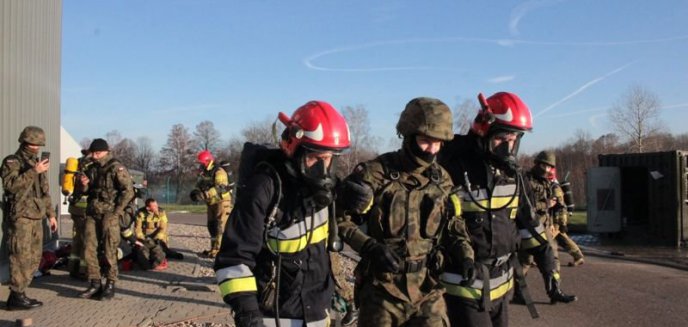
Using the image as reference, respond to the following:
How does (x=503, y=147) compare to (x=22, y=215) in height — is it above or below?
above

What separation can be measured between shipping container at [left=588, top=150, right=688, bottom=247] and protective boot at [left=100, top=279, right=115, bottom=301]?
48.4ft

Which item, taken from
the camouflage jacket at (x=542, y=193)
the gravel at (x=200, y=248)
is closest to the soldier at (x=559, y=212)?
the camouflage jacket at (x=542, y=193)

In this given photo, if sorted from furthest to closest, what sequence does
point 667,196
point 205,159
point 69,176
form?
point 667,196 < point 205,159 < point 69,176

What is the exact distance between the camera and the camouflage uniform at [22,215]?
7066mm

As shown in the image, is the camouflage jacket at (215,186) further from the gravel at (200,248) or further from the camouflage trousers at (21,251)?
the camouflage trousers at (21,251)

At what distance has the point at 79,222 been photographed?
8977mm

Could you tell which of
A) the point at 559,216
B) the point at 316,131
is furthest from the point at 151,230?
the point at 316,131

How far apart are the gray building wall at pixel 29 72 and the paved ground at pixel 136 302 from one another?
118 centimetres

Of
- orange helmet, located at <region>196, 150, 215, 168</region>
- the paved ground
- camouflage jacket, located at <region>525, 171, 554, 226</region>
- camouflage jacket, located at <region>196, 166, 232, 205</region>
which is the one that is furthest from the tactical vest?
orange helmet, located at <region>196, 150, 215, 168</region>

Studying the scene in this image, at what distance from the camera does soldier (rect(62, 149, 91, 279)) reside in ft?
28.7

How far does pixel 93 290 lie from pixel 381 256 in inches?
233

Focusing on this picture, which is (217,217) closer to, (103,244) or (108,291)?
(103,244)

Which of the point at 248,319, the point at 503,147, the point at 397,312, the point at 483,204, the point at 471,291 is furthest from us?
the point at 503,147

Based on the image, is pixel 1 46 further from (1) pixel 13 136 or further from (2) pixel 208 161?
(2) pixel 208 161
